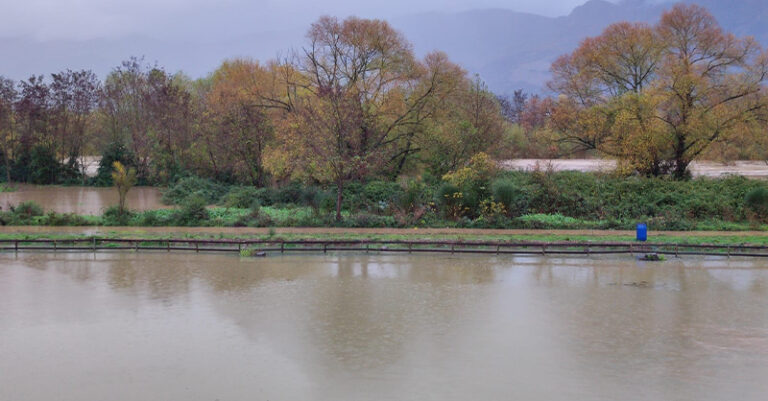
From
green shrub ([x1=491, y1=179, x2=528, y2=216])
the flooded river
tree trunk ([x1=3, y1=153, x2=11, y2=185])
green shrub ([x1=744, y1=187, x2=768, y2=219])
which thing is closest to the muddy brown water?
tree trunk ([x1=3, y1=153, x2=11, y2=185])

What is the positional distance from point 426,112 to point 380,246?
16041mm

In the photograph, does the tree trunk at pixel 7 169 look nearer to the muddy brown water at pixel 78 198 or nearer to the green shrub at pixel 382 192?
the muddy brown water at pixel 78 198

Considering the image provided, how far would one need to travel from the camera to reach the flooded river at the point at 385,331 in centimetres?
1063

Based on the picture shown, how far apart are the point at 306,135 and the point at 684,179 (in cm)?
2058

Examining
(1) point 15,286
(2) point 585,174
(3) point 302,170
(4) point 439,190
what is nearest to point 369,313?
(1) point 15,286

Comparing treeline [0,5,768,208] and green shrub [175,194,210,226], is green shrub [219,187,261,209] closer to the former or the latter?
treeline [0,5,768,208]

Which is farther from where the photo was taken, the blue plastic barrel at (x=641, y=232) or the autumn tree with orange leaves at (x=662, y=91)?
the autumn tree with orange leaves at (x=662, y=91)

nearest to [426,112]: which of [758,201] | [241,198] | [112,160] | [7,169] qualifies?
[241,198]

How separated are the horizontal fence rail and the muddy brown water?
939 cm

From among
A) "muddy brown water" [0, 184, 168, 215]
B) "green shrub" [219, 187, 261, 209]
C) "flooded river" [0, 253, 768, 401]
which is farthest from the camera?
"muddy brown water" [0, 184, 168, 215]

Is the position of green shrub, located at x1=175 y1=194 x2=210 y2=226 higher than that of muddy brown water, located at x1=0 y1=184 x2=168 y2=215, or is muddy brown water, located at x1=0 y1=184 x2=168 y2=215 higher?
muddy brown water, located at x1=0 y1=184 x2=168 y2=215

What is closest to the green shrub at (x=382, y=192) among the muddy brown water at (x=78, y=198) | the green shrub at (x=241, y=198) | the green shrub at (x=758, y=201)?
the green shrub at (x=241, y=198)

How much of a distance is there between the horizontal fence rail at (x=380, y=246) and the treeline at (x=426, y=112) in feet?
20.1

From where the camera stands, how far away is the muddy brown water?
120ft
